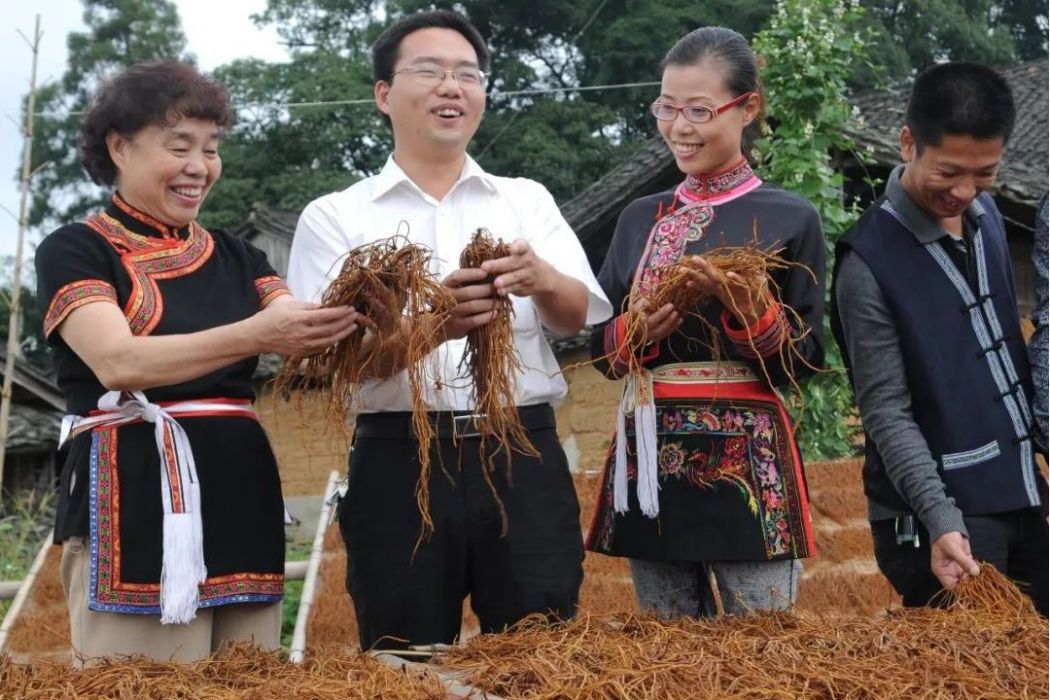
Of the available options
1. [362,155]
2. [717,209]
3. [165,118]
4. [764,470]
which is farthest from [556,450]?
[362,155]

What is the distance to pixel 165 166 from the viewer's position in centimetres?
289

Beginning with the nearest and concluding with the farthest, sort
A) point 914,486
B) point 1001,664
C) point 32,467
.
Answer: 1. point 1001,664
2. point 914,486
3. point 32,467

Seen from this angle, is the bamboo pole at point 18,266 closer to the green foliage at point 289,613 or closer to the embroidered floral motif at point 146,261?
the green foliage at point 289,613

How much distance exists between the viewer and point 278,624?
9.73 ft

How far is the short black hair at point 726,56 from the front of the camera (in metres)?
3.12

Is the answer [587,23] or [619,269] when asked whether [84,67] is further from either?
[619,269]

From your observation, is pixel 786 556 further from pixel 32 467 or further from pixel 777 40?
pixel 32 467

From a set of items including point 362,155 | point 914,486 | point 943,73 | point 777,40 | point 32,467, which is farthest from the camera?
point 362,155

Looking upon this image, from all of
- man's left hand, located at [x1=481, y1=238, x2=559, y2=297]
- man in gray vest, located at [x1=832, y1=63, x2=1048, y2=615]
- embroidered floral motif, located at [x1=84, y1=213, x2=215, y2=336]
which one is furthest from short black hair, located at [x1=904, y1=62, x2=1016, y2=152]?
embroidered floral motif, located at [x1=84, y1=213, x2=215, y2=336]

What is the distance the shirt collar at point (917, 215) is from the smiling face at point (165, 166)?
1530 millimetres

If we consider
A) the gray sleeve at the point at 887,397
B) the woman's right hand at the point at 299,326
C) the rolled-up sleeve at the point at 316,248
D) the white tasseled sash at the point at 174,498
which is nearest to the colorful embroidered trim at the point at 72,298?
the white tasseled sash at the point at 174,498

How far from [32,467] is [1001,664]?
60.6 feet

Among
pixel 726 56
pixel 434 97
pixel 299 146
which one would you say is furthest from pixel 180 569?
pixel 299 146

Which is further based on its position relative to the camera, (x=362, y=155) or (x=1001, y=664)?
(x=362, y=155)
